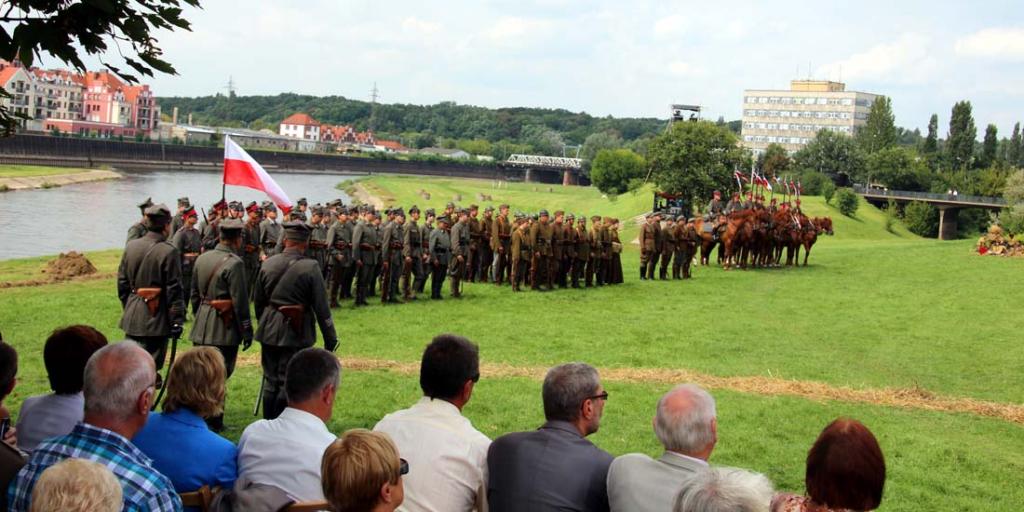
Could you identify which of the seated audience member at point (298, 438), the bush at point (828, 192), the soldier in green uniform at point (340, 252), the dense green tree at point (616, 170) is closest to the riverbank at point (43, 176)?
the dense green tree at point (616, 170)

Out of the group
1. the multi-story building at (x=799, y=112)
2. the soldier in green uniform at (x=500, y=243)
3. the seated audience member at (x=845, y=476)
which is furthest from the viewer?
the multi-story building at (x=799, y=112)

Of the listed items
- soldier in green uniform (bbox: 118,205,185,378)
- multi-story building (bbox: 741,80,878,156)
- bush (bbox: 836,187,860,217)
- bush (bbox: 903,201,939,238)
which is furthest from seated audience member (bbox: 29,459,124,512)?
multi-story building (bbox: 741,80,878,156)

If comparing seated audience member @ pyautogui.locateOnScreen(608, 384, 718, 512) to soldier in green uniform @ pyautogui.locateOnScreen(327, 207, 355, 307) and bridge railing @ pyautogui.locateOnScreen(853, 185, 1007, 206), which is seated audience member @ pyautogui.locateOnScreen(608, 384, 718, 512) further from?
bridge railing @ pyautogui.locateOnScreen(853, 185, 1007, 206)

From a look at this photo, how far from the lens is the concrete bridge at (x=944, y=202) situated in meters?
73.2

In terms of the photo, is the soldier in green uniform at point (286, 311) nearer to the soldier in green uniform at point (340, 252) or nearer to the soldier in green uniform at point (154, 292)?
the soldier in green uniform at point (154, 292)

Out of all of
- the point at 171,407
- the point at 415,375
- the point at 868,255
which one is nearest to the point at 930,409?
the point at 415,375

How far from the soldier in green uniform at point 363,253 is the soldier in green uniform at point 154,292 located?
8.81 metres

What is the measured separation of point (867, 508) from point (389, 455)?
1.94m

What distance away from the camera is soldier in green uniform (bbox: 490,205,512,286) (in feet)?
75.2

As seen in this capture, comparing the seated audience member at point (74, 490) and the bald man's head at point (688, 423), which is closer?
the seated audience member at point (74, 490)

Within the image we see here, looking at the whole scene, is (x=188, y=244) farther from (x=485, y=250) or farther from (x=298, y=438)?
(x=298, y=438)

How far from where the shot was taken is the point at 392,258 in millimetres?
19547

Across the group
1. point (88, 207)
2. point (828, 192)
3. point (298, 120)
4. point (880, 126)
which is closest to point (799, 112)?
point (880, 126)

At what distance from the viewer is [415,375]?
12.7 meters
